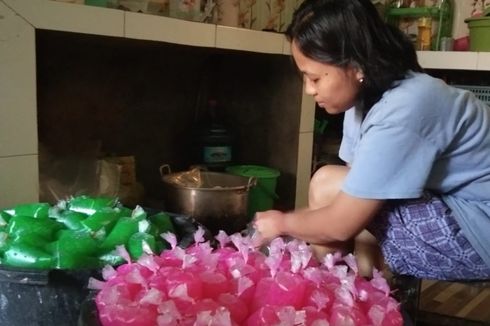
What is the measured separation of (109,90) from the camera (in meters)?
1.64

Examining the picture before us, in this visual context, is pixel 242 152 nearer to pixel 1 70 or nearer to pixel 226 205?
pixel 226 205

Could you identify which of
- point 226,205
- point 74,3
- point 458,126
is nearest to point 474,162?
point 458,126

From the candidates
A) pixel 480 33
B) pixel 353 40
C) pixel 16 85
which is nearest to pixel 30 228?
pixel 16 85

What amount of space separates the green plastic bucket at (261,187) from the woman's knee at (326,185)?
55 centimetres

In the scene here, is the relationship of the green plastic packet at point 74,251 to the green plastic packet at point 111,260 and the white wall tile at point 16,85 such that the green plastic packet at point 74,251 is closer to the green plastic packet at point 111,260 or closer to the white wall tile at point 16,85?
the green plastic packet at point 111,260

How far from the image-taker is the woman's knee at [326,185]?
1.06 metres

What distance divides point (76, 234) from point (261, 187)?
2.94 feet

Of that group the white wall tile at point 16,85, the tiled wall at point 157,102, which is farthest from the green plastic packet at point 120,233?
the tiled wall at point 157,102

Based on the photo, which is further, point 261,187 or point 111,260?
point 261,187

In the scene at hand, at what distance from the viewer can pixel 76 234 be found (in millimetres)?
848

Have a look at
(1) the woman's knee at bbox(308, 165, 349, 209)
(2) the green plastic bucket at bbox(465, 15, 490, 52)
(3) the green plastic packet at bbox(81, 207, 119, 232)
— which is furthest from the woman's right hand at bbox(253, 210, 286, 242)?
(2) the green plastic bucket at bbox(465, 15, 490, 52)

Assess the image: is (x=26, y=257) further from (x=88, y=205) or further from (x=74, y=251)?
(x=88, y=205)

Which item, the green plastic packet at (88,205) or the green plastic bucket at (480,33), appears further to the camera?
the green plastic bucket at (480,33)

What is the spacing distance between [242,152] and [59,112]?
0.67 meters
